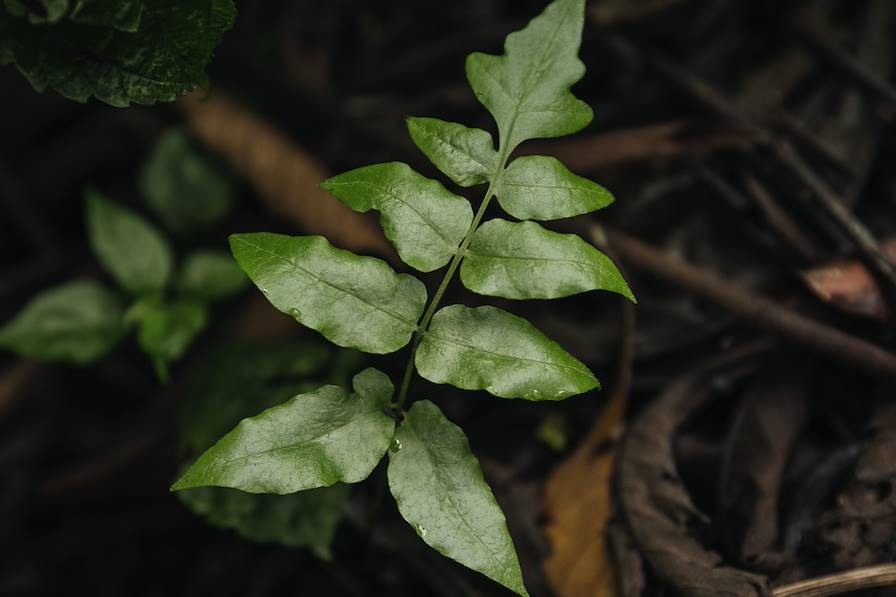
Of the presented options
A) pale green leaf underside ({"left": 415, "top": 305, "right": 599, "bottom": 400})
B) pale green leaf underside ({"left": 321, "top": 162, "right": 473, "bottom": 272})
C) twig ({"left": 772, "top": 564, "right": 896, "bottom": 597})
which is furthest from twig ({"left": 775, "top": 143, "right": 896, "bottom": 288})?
pale green leaf underside ({"left": 321, "top": 162, "right": 473, "bottom": 272})

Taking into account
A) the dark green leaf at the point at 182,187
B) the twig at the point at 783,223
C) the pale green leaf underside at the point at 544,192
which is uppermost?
the pale green leaf underside at the point at 544,192

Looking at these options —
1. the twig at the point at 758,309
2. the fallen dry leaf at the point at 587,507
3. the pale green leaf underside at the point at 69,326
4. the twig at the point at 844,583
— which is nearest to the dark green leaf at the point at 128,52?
the pale green leaf underside at the point at 69,326

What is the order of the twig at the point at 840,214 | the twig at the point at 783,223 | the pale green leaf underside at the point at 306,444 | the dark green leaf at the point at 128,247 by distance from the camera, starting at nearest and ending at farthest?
the pale green leaf underside at the point at 306,444
the twig at the point at 840,214
the twig at the point at 783,223
the dark green leaf at the point at 128,247

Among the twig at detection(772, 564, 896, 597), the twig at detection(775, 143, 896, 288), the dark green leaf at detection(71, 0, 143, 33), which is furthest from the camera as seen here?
the twig at detection(775, 143, 896, 288)

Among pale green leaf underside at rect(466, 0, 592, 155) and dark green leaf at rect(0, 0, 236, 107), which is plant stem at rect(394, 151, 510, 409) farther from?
dark green leaf at rect(0, 0, 236, 107)

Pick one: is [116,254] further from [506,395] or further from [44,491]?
[506,395]

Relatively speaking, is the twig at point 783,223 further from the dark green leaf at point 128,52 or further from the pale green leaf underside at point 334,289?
the dark green leaf at point 128,52
